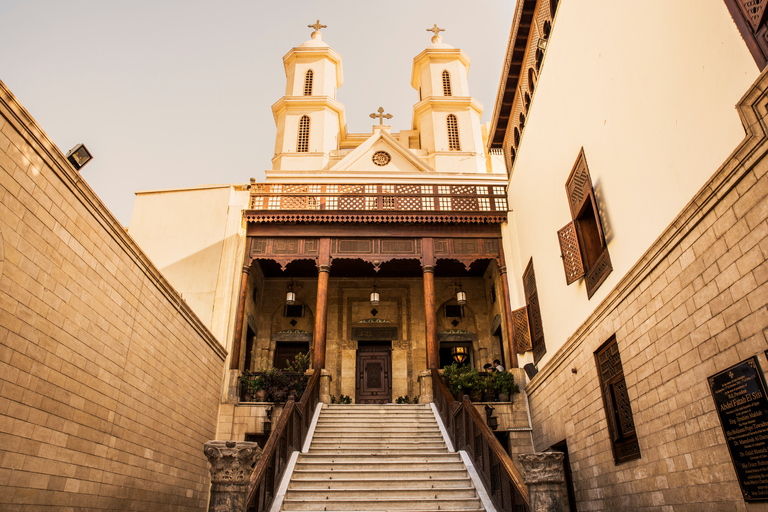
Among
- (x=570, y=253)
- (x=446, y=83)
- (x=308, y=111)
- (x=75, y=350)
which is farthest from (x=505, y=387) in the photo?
(x=446, y=83)

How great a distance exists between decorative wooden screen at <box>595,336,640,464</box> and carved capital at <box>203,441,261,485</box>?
4.62 metres

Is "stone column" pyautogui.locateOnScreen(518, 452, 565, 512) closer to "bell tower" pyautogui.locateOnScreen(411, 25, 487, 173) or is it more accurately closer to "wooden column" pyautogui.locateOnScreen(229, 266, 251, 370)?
"wooden column" pyautogui.locateOnScreen(229, 266, 251, 370)

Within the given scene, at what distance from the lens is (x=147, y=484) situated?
26.1 feet

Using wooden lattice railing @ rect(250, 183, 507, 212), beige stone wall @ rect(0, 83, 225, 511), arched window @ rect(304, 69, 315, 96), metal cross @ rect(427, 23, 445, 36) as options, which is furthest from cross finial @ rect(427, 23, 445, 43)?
beige stone wall @ rect(0, 83, 225, 511)

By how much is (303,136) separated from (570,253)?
14.8m

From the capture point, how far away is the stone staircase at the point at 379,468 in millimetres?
7531

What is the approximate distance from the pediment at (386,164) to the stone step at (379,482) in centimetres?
1327

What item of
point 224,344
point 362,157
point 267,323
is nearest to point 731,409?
point 224,344

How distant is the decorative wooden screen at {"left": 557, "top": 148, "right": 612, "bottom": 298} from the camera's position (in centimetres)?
839

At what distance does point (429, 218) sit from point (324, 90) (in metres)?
11.0

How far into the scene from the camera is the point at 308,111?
22297 mm

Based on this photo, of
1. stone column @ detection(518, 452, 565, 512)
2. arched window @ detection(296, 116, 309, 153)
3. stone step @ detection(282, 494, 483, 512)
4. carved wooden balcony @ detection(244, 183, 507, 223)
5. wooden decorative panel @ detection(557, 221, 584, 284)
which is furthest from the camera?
arched window @ detection(296, 116, 309, 153)

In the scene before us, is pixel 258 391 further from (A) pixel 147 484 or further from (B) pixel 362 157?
(B) pixel 362 157

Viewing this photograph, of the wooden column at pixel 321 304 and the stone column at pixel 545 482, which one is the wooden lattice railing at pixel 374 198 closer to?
the wooden column at pixel 321 304
